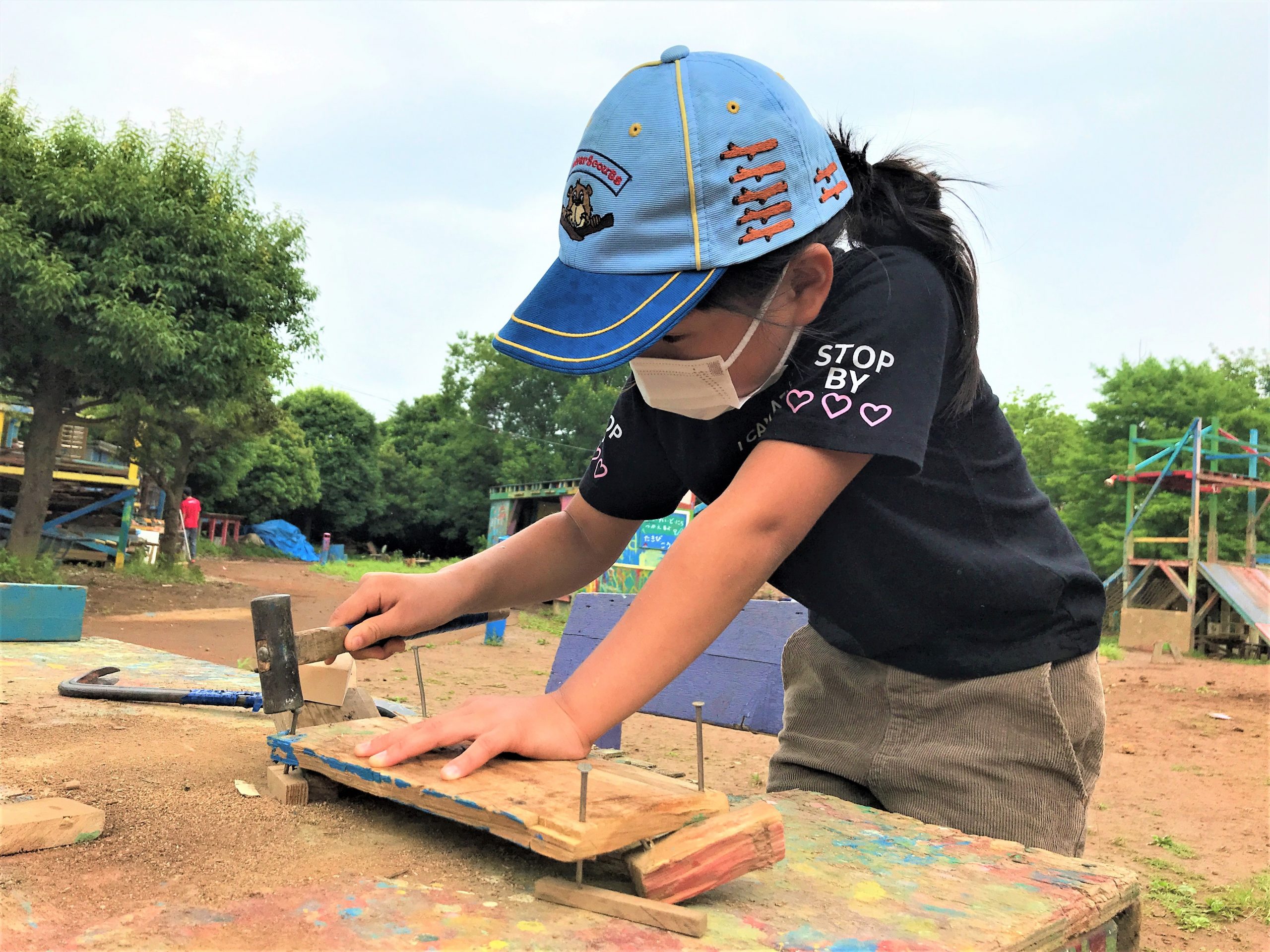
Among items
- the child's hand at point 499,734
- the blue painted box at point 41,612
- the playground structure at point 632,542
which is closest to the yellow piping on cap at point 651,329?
the child's hand at point 499,734

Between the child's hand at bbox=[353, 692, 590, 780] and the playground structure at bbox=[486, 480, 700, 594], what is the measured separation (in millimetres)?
8782

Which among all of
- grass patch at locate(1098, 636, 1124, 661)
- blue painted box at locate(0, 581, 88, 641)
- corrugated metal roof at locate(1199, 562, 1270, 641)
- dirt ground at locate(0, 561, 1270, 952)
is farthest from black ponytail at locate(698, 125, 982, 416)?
corrugated metal roof at locate(1199, 562, 1270, 641)

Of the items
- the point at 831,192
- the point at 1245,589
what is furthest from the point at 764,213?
the point at 1245,589

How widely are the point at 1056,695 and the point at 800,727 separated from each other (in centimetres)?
41

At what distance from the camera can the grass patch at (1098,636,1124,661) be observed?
1409cm

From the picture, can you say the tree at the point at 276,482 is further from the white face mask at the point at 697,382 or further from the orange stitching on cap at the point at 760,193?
the orange stitching on cap at the point at 760,193

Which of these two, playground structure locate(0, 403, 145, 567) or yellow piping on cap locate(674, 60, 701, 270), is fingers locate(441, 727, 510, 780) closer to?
yellow piping on cap locate(674, 60, 701, 270)

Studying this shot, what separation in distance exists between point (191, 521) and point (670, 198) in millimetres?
22802

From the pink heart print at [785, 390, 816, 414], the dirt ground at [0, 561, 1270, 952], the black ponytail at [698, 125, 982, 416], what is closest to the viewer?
the dirt ground at [0, 561, 1270, 952]

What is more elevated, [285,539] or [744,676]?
[744,676]

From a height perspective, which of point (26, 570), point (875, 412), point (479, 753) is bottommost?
point (26, 570)

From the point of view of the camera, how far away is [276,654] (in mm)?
1479

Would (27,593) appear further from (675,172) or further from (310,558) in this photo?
(310,558)

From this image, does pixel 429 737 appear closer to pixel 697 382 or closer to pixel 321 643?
pixel 321 643
